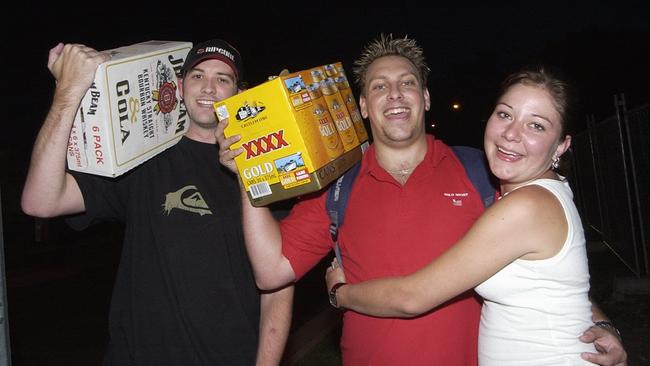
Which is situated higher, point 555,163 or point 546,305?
point 555,163

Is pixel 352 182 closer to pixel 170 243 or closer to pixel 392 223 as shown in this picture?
pixel 392 223

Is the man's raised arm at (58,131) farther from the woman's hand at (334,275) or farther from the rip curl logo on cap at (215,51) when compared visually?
the woman's hand at (334,275)

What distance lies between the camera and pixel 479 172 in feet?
9.36

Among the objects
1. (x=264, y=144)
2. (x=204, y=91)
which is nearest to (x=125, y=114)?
(x=204, y=91)

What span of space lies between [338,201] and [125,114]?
1.20m

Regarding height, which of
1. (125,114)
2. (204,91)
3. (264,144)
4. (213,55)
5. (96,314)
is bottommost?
(96,314)

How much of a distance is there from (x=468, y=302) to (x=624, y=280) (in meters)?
5.69

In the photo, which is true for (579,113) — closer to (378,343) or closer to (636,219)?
(378,343)

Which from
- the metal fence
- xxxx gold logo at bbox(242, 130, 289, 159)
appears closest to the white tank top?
xxxx gold logo at bbox(242, 130, 289, 159)

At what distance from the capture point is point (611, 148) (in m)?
9.20

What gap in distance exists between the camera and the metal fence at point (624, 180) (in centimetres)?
741

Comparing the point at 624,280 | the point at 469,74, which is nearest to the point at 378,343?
the point at 624,280

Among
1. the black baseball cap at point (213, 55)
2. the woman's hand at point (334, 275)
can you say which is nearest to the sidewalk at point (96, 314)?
the woman's hand at point (334, 275)

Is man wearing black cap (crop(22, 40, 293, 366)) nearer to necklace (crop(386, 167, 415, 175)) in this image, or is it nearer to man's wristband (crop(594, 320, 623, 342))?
necklace (crop(386, 167, 415, 175))
